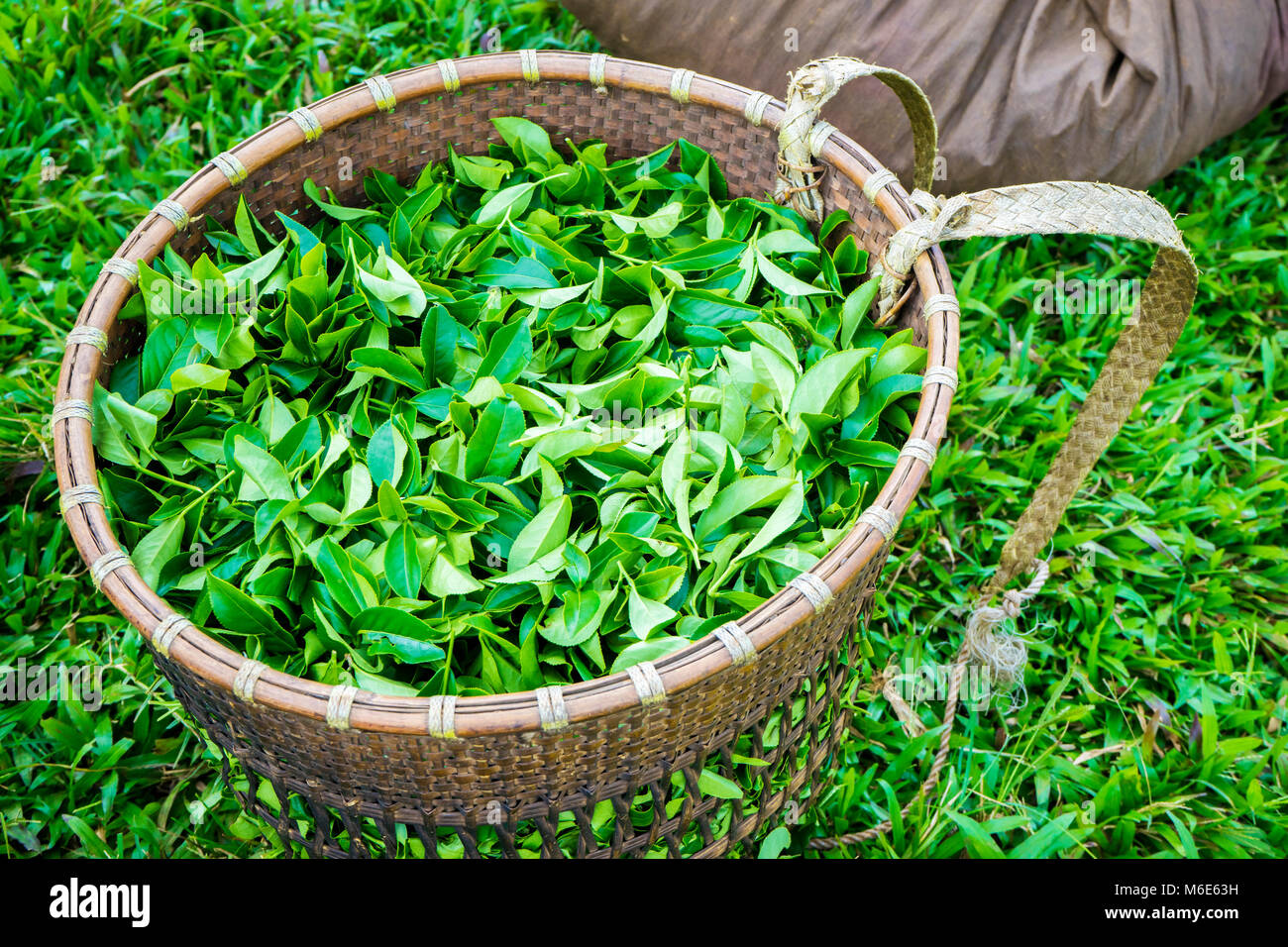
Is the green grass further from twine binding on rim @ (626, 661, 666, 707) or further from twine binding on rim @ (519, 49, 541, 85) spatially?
twine binding on rim @ (519, 49, 541, 85)

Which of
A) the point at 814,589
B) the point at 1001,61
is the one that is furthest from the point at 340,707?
the point at 1001,61

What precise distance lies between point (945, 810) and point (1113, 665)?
0.31 metres

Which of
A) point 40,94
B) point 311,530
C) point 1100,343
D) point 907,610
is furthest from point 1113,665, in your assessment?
point 40,94

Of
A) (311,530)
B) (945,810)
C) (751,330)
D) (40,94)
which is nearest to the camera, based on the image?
(311,530)

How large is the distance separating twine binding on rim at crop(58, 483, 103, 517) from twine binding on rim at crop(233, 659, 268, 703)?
0.23 meters

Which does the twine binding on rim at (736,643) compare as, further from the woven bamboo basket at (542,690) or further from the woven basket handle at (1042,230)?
the woven basket handle at (1042,230)

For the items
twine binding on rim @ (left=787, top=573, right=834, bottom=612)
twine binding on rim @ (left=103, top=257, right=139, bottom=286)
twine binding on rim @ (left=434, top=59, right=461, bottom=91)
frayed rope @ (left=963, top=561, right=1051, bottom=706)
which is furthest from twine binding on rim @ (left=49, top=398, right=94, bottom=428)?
frayed rope @ (left=963, top=561, right=1051, bottom=706)

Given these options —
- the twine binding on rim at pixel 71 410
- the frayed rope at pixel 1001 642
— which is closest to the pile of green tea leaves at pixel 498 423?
the twine binding on rim at pixel 71 410

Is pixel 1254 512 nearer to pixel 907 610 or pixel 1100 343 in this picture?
pixel 1100 343

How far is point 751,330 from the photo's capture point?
106cm

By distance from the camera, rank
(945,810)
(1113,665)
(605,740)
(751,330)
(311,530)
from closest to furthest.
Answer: (605,740)
(311,530)
(751,330)
(945,810)
(1113,665)

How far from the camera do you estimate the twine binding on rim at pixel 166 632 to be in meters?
0.81

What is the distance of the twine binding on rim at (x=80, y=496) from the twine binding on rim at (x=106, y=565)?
6cm

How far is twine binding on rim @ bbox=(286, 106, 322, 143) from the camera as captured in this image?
113 centimetres
